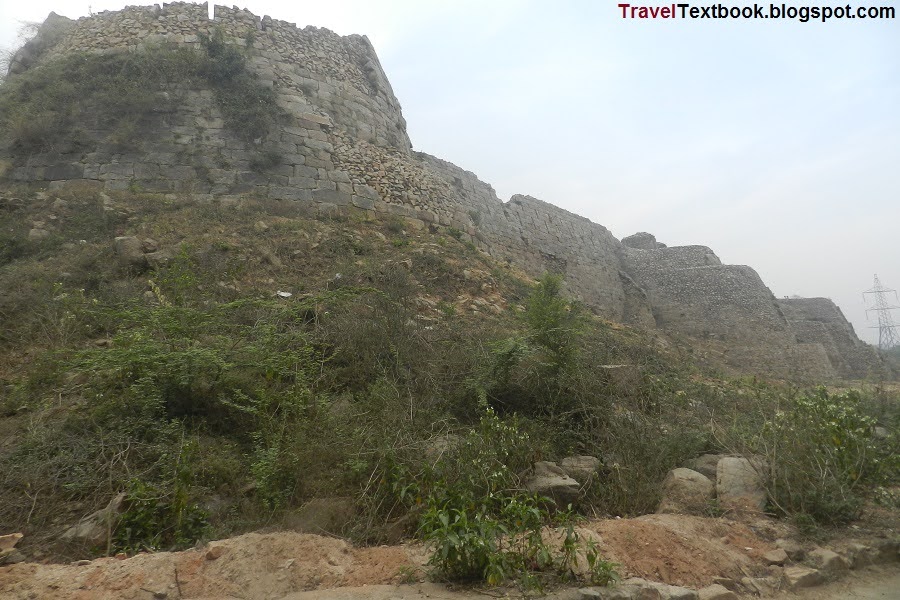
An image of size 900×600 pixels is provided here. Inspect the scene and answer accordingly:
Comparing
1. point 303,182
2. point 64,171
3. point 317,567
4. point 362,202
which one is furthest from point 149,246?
point 317,567

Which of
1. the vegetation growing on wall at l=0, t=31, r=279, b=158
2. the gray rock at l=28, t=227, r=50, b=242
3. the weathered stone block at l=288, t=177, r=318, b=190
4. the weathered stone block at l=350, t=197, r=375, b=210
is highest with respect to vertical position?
the vegetation growing on wall at l=0, t=31, r=279, b=158

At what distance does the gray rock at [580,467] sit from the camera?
3.87 metres

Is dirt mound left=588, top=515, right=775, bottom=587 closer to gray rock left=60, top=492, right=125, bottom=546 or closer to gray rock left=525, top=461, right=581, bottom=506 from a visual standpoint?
gray rock left=525, top=461, right=581, bottom=506

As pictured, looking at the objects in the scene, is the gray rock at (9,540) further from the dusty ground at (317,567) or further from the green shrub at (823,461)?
the green shrub at (823,461)

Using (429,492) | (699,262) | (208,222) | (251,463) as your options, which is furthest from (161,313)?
(699,262)

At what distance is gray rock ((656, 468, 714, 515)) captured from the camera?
12.0 feet

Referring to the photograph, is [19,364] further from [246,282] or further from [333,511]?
[333,511]

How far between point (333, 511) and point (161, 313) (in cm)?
253

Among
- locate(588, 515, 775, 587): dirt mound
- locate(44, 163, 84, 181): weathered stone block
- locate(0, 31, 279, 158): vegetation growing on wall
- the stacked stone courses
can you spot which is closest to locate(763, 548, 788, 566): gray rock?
locate(588, 515, 775, 587): dirt mound

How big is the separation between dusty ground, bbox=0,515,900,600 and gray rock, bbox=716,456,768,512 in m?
0.29

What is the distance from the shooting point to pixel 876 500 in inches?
142

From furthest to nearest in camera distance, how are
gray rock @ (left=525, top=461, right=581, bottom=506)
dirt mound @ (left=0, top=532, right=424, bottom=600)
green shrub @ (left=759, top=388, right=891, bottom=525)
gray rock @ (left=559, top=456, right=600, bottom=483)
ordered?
gray rock @ (left=559, top=456, right=600, bottom=483) → gray rock @ (left=525, top=461, right=581, bottom=506) → green shrub @ (left=759, top=388, right=891, bottom=525) → dirt mound @ (left=0, top=532, right=424, bottom=600)

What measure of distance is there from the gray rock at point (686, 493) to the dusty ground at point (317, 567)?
0.88ft

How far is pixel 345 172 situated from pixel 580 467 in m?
7.78
